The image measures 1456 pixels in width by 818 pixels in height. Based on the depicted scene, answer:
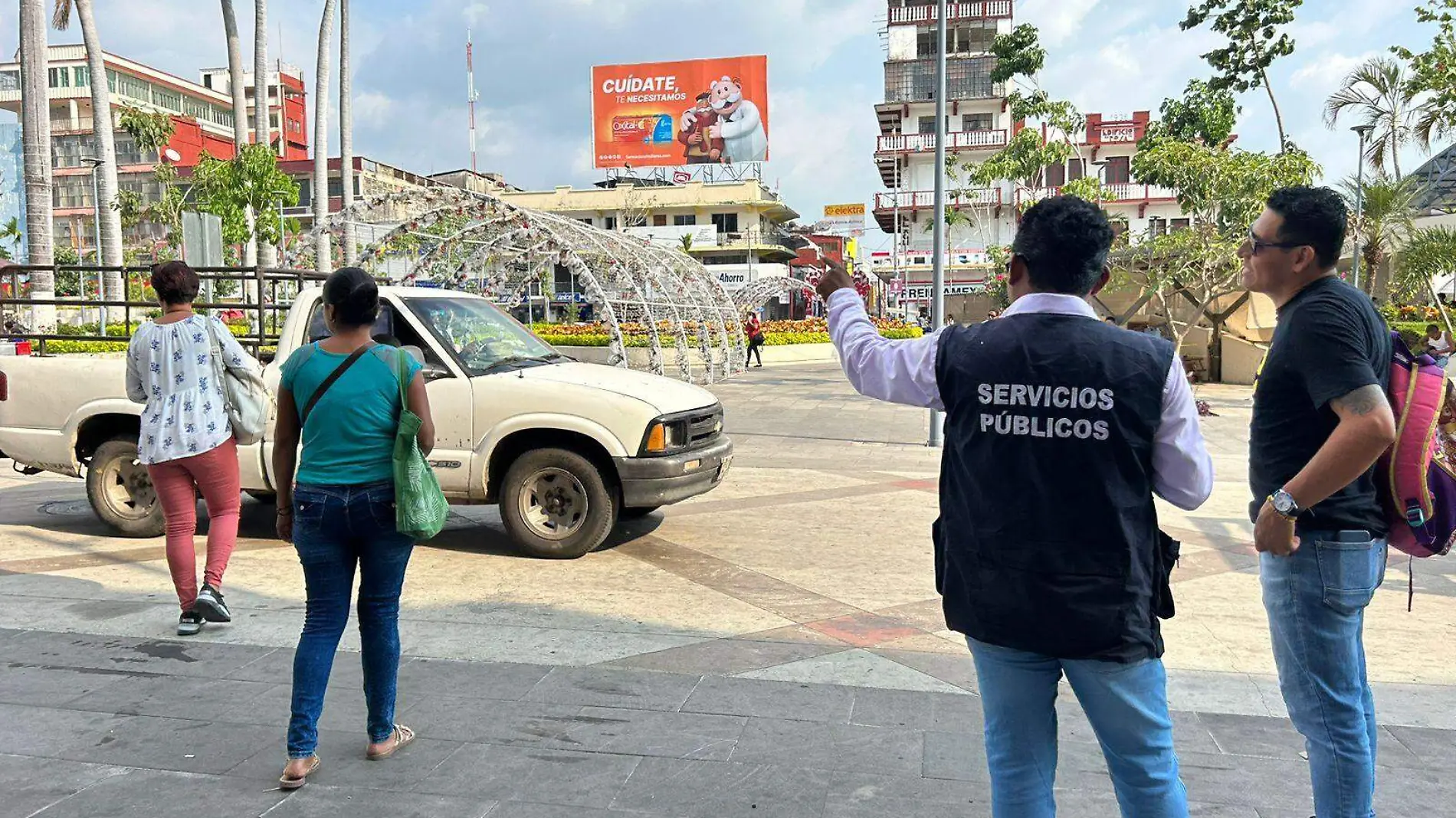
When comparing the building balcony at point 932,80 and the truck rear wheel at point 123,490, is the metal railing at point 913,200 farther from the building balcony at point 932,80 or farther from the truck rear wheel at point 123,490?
the truck rear wheel at point 123,490

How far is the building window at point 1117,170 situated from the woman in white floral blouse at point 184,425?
55.6 metres

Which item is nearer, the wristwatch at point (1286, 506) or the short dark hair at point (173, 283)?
the wristwatch at point (1286, 506)

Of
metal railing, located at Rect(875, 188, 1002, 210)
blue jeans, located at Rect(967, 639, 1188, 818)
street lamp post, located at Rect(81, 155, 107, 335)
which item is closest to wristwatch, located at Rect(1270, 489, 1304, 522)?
blue jeans, located at Rect(967, 639, 1188, 818)

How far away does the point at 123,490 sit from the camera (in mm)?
7500

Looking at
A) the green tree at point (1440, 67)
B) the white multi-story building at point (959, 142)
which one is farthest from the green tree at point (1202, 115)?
the green tree at point (1440, 67)

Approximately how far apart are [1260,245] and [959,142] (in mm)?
53526

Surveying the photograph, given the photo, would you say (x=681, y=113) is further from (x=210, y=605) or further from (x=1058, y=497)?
(x=1058, y=497)

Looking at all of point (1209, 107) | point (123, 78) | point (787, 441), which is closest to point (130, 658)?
point (787, 441)

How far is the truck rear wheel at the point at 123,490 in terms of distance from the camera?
741 centimetres

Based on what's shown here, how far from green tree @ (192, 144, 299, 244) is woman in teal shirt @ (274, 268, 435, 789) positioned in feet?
71.0

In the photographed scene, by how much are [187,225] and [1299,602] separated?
10.7 m

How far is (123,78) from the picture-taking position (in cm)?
7800

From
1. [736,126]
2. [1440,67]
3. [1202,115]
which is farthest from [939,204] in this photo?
[736,126]

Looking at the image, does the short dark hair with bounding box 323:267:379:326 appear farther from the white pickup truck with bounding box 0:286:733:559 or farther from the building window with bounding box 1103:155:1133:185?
the building window with bounding box 1103:155:1133:185
